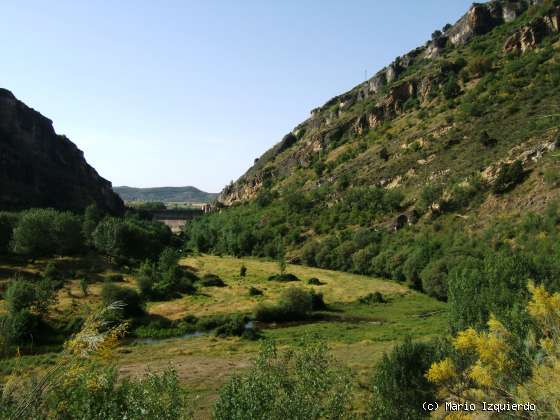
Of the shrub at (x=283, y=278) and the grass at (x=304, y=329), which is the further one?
the shrub at (x=283, y=278)

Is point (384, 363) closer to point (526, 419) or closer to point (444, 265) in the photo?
point (526, 419)

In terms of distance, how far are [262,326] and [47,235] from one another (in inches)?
1742

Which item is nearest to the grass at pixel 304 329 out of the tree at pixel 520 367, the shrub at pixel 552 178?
the tree at pixel 520 367

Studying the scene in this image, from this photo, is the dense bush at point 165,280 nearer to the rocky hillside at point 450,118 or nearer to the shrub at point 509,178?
the rocky hillside at point 450,118

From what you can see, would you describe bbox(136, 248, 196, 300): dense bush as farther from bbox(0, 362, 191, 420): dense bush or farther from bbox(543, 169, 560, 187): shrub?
bbox(543, 169, 560, 187): shrub

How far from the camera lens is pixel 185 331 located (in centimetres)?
4578

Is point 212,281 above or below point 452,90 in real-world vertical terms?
below

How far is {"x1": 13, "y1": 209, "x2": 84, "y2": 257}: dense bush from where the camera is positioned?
222 ft

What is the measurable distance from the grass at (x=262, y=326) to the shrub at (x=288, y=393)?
3632mm

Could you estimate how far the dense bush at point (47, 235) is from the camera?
222 feet

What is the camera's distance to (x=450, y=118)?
9531 cm

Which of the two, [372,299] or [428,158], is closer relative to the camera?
[372,299]

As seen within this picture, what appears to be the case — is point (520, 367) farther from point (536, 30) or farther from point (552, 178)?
point (536, 30)

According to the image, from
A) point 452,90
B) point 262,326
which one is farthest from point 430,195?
point 262,326
